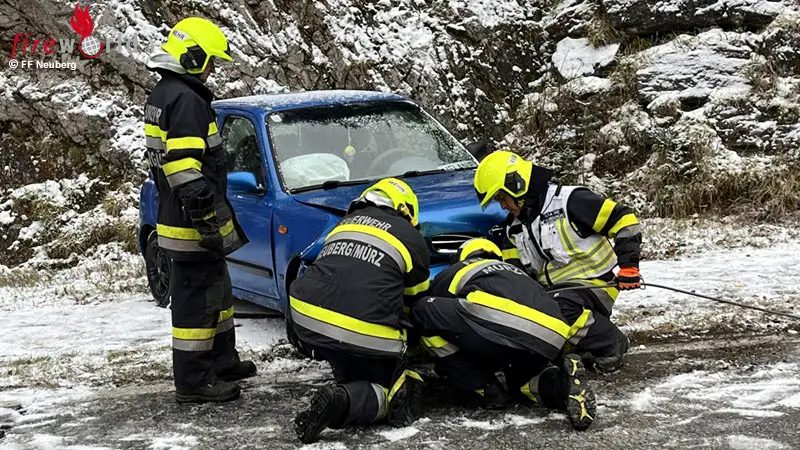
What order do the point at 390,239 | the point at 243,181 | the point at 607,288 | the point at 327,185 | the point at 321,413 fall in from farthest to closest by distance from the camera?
the point at 327,185 → the point at 243,181 → the point at 607,288 → the point at 390,239 → the point at 321,413

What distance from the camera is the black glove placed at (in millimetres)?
4562

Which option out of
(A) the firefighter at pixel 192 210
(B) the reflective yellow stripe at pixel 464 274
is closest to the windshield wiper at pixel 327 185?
(A) the firefighter at pixel 192 210

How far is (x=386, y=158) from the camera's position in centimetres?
625

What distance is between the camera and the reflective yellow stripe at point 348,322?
411 centimetres

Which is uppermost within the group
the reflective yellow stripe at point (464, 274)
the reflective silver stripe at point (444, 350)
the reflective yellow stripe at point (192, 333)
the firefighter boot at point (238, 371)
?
the reflective yellow stripe at point (464, 274)

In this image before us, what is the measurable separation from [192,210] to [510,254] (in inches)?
73.7

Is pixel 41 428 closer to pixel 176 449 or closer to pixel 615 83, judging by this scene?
pixel 176 449

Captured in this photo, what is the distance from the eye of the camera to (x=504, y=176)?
4.90m

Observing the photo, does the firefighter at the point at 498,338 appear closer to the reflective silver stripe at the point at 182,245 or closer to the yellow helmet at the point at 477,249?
the yellow helmet at the point at 477,249

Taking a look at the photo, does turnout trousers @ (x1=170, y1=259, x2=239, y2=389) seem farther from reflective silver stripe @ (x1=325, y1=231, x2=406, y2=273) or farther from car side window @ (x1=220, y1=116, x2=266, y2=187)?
car side window @ (x1=220, y1=116, x2=266, y2=187)

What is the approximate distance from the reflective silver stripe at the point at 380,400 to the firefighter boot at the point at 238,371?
49.0 inches

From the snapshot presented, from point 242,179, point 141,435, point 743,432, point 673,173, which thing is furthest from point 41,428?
point 673,173

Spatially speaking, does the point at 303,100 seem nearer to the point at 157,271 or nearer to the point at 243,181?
the point at 243,181

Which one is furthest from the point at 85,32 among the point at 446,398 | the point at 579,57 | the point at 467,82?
the point at 446,398
